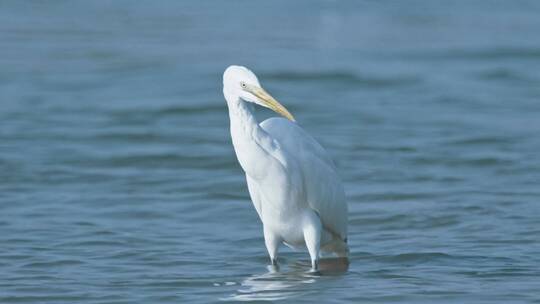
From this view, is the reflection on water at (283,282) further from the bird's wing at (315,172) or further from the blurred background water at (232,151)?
the bird's wing at (315,172)

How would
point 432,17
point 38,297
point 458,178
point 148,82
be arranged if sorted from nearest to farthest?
point 38,297 < point 458,178 < point 148,82 < point 432,17

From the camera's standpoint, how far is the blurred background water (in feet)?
28.7

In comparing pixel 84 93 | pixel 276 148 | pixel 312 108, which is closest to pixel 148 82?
pixel 84 93

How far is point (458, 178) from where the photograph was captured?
11.9 metres

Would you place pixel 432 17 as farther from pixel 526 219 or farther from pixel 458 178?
pixel 526 219

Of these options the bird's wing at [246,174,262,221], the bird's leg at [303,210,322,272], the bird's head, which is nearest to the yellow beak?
the bird's head

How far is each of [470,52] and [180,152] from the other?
6808mm

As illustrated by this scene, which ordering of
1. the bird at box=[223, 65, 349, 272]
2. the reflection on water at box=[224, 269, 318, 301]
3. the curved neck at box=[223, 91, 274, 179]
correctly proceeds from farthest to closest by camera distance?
1. the bird at box=[223, 65, 349, 272]
2. the reflection on water at box=[224, 269, 318, 301]
3. the curved neck at box=[223, 91, 274, 179]

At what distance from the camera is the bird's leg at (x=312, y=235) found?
8750mm

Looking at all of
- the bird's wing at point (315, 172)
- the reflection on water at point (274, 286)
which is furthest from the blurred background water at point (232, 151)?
the bird's wing at point (315, 172)

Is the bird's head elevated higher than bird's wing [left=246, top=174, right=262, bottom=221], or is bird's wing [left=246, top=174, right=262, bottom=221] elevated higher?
the bird's head

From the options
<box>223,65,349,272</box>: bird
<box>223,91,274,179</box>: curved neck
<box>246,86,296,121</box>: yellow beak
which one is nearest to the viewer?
<box>246,86,296,121</box>: yellow beak

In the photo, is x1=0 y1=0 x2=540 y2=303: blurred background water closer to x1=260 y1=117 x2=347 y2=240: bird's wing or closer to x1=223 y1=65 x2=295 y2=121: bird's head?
x1=260 y1=117 x2=347 y2=240: bird's wing

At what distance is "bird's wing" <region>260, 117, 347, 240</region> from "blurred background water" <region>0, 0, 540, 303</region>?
390mm
